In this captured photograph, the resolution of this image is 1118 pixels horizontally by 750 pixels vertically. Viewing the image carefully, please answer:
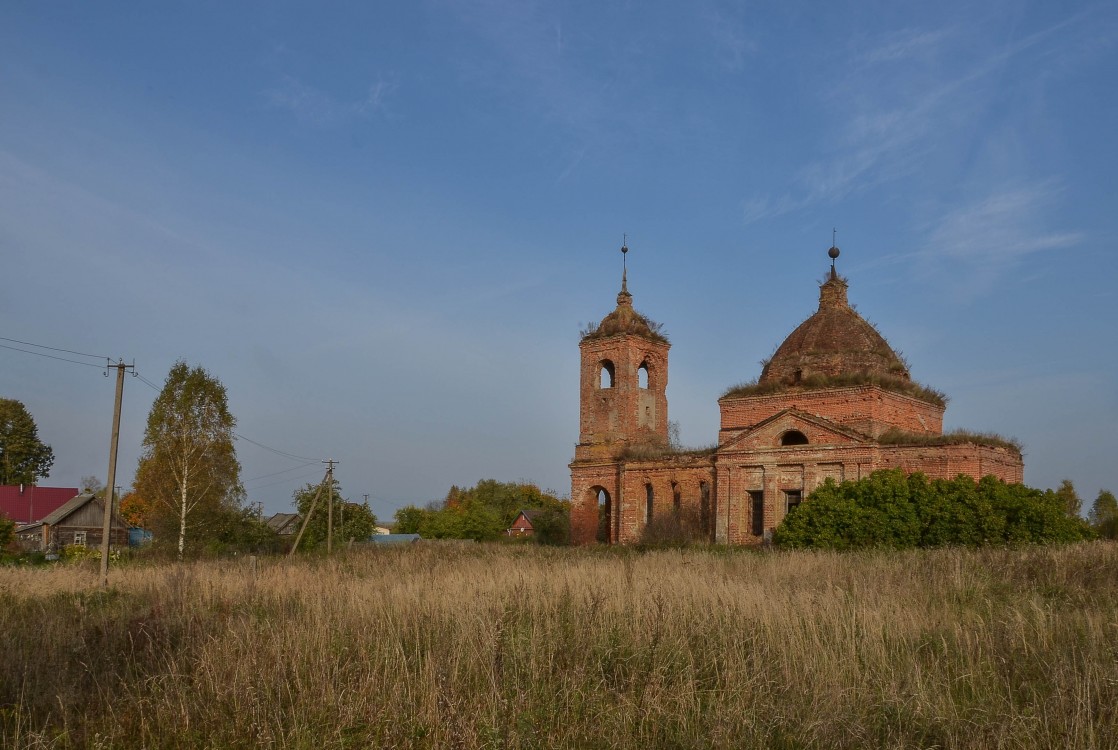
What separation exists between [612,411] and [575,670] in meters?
29.1

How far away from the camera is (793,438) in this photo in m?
29.6

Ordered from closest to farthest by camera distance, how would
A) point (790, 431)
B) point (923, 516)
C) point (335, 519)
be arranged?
point (923, 516) → point (790, 431) → point (335, 519)

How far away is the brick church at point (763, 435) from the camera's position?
27.3 metres

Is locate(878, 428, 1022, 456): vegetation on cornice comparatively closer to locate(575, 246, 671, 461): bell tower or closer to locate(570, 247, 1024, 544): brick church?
locate(570, 247, 1024, 544): brick church

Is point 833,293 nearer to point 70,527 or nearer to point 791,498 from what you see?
point 791,498

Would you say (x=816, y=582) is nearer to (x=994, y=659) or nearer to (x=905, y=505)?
(x=994, y=659)

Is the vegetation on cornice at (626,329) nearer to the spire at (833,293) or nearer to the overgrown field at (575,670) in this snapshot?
the spire at (833,293)

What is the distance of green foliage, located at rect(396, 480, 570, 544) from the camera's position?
58394 millimetres

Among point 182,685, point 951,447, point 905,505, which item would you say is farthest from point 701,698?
point 951,447

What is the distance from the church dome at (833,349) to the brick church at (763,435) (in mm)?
51

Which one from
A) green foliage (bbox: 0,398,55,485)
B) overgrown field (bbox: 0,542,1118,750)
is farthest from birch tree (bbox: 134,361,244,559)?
green foliage (bbox: 0,398,55,485)

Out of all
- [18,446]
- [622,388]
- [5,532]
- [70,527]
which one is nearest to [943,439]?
[622,388]

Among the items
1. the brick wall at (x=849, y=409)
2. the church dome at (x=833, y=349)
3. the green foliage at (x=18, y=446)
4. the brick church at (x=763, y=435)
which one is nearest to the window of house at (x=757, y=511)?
the brick church at (x=763, y=435)

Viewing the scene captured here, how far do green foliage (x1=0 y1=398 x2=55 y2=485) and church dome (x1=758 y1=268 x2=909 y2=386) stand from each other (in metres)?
50.6
